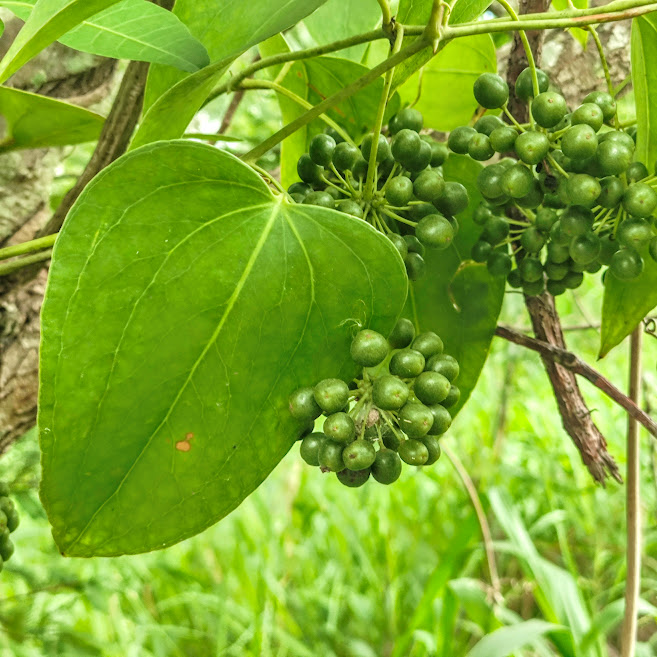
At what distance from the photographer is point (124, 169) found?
42 centimetres

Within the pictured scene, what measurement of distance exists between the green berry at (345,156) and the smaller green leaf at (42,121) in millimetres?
310

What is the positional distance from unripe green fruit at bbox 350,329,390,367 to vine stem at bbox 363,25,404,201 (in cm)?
11

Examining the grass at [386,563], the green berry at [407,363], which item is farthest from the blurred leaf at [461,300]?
the grass at [386,563]

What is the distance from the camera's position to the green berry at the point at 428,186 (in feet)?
1.66

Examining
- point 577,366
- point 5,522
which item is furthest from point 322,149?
point 5,522

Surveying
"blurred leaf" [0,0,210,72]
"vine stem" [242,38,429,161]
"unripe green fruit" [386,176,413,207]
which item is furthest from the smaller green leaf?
"unripe green fruit" [386,176,413,207]

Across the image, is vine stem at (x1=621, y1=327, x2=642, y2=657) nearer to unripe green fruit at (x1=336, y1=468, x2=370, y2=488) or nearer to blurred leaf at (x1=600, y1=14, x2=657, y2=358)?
blurred leaf at (x1=600, y1=14, x2=657, y2=358)

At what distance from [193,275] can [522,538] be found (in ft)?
3.91

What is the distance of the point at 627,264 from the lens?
0.52 meters

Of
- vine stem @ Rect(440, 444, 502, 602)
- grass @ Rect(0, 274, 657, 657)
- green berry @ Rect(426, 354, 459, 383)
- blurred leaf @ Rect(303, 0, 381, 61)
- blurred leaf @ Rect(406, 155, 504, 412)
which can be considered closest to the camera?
green berry @ Rect(426, 354, 459, 383)

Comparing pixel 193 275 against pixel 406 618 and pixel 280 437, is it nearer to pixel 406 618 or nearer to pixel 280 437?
pixel 280 437

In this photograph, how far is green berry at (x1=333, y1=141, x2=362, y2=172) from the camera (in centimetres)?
53

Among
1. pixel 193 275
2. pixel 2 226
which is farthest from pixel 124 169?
pixel 2 226

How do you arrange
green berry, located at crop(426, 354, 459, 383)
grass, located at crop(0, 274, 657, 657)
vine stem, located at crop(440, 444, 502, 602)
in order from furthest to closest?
grass, located at crop(0, 274, 657, 657), vine stem, located at crop(440, 444, 502, 602), green berry, located at crop(426, 354, 459, 383)
